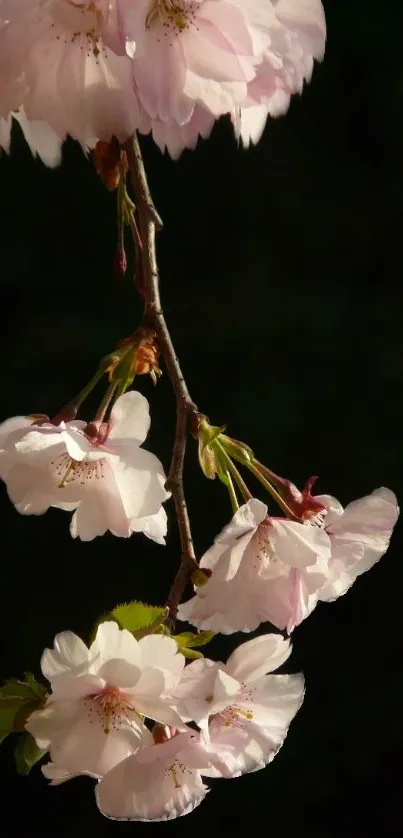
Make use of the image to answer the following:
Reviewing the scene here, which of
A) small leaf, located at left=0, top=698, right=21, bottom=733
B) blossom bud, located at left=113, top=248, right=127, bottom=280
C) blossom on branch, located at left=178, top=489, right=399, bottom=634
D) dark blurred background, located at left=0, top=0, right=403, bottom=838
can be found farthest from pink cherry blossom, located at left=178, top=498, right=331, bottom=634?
dark blurred background, located at left=0, top=0, right=403, bottom=838

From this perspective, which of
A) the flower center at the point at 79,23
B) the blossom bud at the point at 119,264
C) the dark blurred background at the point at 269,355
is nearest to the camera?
the flower center at the point at 79,23

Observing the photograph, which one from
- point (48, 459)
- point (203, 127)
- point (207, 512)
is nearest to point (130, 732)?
point (48, 459)

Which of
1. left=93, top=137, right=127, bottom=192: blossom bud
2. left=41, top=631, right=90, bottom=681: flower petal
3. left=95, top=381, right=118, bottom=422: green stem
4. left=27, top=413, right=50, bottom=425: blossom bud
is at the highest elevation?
left=93, top=137, right=127, bottom=192: blossom bud

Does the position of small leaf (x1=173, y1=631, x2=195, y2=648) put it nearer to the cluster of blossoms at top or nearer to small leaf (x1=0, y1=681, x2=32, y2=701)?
small leaf (x1=0, y1=681, x2=32, y2=701)

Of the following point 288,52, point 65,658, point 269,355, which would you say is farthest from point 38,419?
point 269,355

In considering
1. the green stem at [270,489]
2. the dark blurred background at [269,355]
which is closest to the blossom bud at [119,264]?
the green stem at [270,489]

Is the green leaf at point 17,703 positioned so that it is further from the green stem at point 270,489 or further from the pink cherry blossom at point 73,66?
the pink cherry blossom at point 73,66

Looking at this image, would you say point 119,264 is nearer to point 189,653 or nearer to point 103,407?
point 103,407

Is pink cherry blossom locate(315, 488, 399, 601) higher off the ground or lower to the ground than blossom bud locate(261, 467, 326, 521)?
lower
